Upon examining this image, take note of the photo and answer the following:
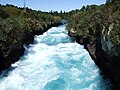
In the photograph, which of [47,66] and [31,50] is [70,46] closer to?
[31,50]

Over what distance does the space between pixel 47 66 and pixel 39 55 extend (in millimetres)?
4152

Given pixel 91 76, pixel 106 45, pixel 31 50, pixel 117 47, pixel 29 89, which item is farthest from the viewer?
pixel 31 50

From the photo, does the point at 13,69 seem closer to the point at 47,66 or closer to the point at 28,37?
the point at 47,66

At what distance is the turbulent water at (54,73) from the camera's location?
1684cm

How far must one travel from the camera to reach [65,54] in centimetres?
2434

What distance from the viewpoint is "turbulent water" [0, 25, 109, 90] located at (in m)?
16.8

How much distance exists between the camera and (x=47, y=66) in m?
21.0

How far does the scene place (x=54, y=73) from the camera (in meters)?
19.2

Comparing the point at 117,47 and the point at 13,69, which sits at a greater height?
the point at 117,47

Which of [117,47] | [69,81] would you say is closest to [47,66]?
[69,81]

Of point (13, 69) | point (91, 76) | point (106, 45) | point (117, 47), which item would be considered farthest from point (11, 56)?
point (117, 47)

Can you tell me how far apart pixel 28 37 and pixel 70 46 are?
577cm

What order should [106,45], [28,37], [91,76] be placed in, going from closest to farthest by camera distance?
[106,45]
[91,76]
[28,37]

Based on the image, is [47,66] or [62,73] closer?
[62,73]
